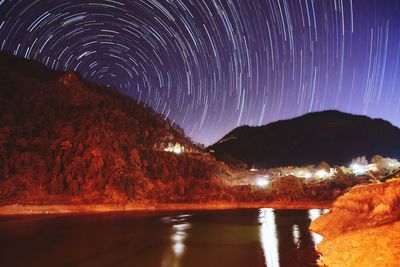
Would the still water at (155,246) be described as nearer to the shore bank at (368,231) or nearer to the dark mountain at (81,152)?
the shore bank at (368,231)

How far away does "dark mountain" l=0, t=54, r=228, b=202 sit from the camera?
7625 cm

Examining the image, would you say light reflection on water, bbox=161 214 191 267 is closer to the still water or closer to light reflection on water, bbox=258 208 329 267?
the still water

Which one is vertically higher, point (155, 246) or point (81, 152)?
point (81, 152)

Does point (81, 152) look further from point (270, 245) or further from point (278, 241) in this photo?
point (270, 245)

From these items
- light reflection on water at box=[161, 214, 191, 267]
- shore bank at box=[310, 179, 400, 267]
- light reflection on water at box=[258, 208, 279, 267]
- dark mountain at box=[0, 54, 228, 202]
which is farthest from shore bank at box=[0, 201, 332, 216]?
shore bank at box=[310, 179, 400, 267]

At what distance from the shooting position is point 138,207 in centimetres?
7462

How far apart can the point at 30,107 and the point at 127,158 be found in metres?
31.0

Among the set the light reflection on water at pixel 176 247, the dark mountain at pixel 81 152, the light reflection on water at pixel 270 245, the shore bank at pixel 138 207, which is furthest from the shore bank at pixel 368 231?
the dark mountain at pixel 81 152

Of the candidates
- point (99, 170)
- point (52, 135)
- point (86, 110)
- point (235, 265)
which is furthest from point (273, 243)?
point (86, 110)

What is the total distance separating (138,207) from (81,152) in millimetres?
20619

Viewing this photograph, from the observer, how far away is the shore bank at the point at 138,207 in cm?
6222

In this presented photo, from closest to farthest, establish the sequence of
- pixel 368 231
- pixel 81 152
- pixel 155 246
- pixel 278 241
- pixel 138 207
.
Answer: pixel 368 231, pixel 155 246, pixel 278 241, pixel 138 207, pixel 81 152

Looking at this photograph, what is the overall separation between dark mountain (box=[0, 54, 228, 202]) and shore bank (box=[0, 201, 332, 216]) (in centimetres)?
417

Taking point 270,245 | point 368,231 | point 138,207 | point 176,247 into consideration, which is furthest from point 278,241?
point 138,207
